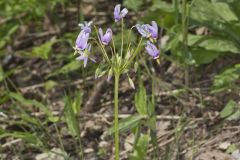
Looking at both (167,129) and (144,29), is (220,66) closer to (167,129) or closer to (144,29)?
(167,129)

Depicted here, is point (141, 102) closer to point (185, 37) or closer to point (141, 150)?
point (141, 150)

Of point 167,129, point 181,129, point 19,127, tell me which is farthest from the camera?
point 19,127

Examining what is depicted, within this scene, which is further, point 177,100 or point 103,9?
point 103,9

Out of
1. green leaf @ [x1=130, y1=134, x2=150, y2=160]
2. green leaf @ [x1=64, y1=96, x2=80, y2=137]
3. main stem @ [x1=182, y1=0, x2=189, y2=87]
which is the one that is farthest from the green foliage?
green leaf @ [x1=64, y1=96, x2=80, y2=137]

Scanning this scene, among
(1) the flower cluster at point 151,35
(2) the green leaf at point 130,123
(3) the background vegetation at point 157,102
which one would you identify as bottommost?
(3) the background vegetation at point 157,102

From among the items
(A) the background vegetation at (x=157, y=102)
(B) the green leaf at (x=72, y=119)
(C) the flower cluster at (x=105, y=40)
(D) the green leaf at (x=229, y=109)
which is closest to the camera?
(C) the flower cluster at (x=105, y=40)

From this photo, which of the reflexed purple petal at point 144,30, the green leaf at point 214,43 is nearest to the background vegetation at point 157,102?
the green leaf at point 214,43

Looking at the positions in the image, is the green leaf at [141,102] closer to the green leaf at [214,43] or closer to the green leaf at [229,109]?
the green leaf at [229,109]

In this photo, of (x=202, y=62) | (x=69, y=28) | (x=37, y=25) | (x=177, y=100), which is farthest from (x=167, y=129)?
(x=37, y=25)

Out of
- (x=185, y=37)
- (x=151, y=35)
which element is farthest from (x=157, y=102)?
(x=151, y=35)
